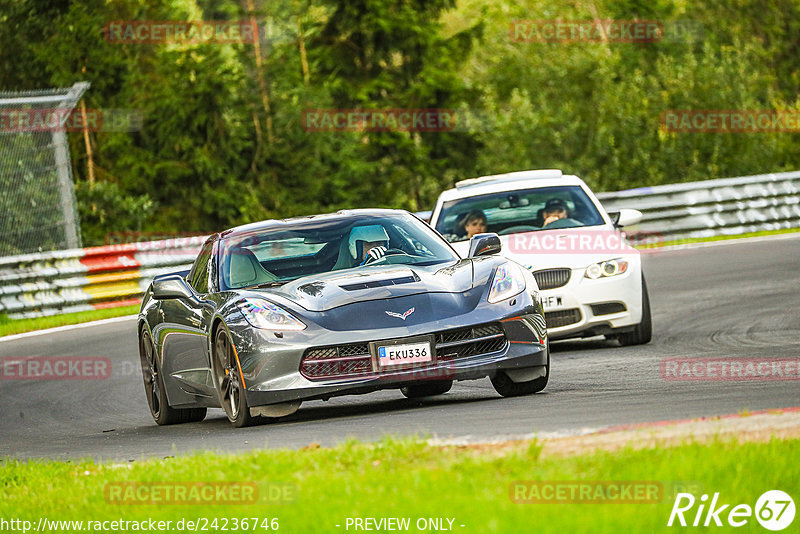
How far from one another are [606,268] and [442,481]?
282 inches

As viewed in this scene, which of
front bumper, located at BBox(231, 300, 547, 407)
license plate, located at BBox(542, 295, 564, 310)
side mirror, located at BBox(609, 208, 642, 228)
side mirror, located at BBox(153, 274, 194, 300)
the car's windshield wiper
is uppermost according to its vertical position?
the car's windshield wiper

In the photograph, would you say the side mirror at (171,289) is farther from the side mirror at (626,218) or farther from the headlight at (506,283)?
the side mirror at (626,218)

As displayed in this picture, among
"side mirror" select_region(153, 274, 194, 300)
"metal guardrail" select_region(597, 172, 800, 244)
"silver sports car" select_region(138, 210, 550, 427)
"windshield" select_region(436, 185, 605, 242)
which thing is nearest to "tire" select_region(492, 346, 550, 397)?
"silver sports car" select_region(138, 210, 550, 427)

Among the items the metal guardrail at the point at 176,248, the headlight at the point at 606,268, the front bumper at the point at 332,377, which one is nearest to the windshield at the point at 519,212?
the headlight at the point at 606,268

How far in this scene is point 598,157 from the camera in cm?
3481

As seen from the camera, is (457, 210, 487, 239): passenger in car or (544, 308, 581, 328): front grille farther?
(457, 210, 487, 239): passenger in car

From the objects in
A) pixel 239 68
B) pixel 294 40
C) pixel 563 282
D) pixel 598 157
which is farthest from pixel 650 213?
pixel 294 40

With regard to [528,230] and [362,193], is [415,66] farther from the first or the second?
[528,230]

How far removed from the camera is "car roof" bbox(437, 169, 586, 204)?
Result: 13875 mm

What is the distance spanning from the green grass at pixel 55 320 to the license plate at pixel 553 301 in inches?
367

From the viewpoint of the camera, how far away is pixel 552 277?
12.4 metres

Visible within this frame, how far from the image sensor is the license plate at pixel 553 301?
12258 mm

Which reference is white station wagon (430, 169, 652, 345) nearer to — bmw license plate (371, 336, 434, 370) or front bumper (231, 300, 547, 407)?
front bumper (231, 300, 547, 407)

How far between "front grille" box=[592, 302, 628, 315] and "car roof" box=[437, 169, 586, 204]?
5.86ft
